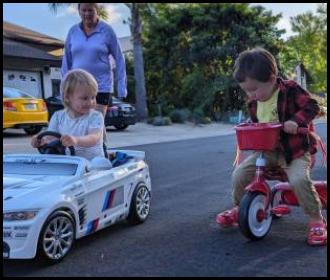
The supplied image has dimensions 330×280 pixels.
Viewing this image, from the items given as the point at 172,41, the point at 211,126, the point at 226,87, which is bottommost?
the point at 211,126

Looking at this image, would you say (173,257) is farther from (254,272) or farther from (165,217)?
(165,217)

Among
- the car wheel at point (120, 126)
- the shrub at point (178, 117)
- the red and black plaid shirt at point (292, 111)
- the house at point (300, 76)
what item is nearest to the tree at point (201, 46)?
the shrub at point (178, 117)

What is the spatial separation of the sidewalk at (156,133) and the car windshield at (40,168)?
9.21 m

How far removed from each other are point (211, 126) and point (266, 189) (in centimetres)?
2125

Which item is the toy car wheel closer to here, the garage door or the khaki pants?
the khaki pants

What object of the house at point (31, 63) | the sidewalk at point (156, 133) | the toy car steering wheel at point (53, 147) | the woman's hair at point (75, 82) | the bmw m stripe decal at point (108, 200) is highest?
the house at point (31, 63)

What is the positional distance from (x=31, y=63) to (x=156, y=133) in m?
8.57

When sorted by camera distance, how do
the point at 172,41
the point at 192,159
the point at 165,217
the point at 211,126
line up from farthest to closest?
the point at 172,41, the point at 211,126, the point at 192,159, the point at 165,217

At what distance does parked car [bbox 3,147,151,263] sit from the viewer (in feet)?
11.4

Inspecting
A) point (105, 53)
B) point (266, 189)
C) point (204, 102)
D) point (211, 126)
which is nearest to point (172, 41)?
point (204, 102)

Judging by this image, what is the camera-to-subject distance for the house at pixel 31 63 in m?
24.3

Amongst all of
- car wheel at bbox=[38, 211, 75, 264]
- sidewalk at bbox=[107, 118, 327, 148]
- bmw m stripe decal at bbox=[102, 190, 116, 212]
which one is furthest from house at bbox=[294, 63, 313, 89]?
sidewalk at bbox=[107, 118, 327, 148]

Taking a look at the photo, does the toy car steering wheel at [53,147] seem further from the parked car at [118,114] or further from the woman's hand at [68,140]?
the parked car at [118,114]

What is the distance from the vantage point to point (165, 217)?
5102 millimetres
